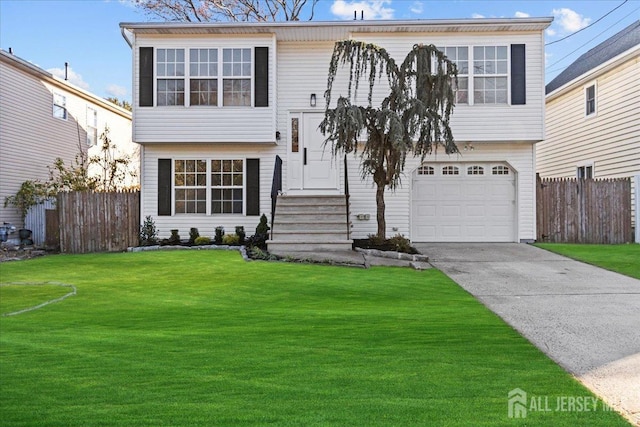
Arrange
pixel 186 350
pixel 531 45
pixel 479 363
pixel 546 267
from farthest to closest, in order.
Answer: pixel 531 45
pixel 546 267
pixel 186 350
pixel 479 363

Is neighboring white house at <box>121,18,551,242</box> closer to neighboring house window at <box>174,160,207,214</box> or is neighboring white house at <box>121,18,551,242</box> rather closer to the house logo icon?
neighboring house window at <box>174,160,207,214</box>

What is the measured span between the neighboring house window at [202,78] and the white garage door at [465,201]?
594 centimetres

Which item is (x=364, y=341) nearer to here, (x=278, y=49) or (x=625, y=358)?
(x=625, y=358)

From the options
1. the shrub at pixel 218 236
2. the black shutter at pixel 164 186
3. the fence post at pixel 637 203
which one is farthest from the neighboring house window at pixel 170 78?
the fence post at pixel 637 203

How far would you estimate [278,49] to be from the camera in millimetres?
14586

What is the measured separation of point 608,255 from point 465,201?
156 inches

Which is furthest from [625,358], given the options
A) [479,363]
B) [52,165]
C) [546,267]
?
[52,165]

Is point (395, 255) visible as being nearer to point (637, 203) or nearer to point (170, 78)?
point (170, 78)

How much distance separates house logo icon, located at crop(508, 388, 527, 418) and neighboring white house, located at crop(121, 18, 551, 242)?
35.7 feet

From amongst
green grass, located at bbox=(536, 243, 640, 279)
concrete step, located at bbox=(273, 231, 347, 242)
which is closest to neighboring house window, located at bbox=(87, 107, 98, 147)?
concrete step, located at bbox=(273, 231, 347, 242)

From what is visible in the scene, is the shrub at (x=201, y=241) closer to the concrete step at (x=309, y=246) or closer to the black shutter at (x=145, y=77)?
the concrete step at (x=309, y=246)

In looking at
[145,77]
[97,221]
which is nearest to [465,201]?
[145,77]

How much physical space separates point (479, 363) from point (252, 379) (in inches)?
70.7

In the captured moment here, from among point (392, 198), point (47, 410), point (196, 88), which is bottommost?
point (47, 410)
